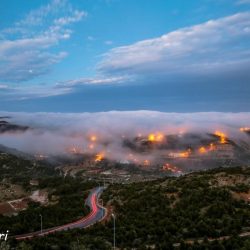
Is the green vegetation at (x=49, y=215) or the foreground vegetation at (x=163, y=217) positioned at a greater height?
the foreground vegetation at (x=163, y=217)

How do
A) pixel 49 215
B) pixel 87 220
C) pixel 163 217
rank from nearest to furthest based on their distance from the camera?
pixel 163 217
pixel 87 220
pixel 49 215

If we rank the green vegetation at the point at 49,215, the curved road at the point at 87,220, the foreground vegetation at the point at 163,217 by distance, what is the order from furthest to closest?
the green vegetation at the point at 49,215 → the curved road at the point at 87,220 → the foreground vegetation at the point at 163,217

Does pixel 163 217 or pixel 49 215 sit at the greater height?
pixel 163 217

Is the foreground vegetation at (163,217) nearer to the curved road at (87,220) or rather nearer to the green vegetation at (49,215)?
the green vegetation at (49,215)

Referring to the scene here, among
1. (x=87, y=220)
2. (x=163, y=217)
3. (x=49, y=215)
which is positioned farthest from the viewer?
(x=49, y=215)

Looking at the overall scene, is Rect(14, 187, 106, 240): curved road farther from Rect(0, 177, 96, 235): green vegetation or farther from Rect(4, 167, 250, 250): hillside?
Rect(4, 167, 250, 250): hillside

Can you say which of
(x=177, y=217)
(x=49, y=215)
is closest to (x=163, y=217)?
(x=177, y=217)

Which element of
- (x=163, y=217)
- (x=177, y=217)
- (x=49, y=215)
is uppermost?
(x=177, y=217)

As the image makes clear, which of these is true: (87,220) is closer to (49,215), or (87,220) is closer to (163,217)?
(49,215)

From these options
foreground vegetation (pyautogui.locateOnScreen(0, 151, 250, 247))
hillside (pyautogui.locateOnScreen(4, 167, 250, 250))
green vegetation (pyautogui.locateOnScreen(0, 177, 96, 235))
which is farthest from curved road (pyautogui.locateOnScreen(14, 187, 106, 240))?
hillside (pyautogui.locateOnScreen(4, 167, 250, 250))

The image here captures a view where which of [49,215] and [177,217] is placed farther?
[49,215]

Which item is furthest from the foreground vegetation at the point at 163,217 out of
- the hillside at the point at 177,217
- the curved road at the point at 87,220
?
the curved road at the point at 87,220
